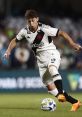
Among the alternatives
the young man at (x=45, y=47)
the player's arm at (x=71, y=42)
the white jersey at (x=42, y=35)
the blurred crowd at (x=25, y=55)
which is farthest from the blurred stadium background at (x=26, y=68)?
the player's arm at (x=71, y=42)

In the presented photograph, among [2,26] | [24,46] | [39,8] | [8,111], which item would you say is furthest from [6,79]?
[8,111]

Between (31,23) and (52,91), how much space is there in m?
1.79

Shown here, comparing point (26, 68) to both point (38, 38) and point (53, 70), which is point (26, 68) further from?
point (53, 70)

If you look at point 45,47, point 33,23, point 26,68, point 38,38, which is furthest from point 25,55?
point 33,23


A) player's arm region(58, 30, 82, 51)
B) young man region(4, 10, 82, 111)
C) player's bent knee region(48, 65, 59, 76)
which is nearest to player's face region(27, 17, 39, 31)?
young man region(4, 10, 82, 111)

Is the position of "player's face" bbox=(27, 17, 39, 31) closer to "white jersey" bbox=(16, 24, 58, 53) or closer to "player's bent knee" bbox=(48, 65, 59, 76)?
"white jersey" bbox=(16, 24, 58, 53)

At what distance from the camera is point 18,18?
2709cm

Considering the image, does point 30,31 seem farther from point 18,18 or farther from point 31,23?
point 18,18

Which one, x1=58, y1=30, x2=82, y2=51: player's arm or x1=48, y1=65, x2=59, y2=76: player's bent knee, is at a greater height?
x1=58, y1=30, x2=82, y2=51: player's arm

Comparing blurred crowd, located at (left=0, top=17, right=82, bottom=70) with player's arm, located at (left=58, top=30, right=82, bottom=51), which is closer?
player's arm, located at (left=58, top=30, right=82, bottom=51)

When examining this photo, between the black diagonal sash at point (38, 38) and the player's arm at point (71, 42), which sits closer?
the player's arm at point (71, 42)

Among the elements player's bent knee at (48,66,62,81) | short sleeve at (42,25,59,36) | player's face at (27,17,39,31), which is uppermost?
player's face at (27,17,39,31)

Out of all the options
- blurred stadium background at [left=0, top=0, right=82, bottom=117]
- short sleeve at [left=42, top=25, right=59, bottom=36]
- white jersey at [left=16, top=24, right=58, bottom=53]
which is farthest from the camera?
blurred stadium background at [left=0, top=0, right=82, bottom=117]

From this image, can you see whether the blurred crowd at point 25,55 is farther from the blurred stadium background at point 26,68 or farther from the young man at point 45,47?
the young man at point 45,47
